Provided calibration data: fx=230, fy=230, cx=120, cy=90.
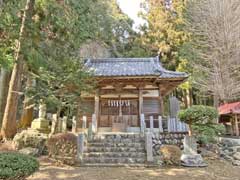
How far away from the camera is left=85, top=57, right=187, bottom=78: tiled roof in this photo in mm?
12398

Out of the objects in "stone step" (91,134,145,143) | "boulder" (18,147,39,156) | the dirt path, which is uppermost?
"stone step" (91,134,145,143)

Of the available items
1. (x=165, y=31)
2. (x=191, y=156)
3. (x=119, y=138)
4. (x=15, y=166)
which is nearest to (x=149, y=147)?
(x=191, y=156)

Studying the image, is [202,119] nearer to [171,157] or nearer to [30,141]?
[171,157]

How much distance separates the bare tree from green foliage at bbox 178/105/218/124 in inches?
318

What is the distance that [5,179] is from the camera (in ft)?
13.7

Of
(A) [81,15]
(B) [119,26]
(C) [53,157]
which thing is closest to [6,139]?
(C) [53,157]

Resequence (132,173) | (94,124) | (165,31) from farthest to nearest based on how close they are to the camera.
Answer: (165,31)
(94,124)
(132,173)

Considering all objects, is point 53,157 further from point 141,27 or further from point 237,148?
point 141,27

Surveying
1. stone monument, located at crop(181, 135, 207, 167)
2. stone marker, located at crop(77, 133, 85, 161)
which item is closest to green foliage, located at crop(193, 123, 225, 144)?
stone monument, located at crop(181, 135, 207, 167)

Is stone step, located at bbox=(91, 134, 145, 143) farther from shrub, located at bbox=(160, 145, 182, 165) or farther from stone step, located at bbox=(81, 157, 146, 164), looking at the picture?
shrub, located at bbox=(160, 145, 182, 165)

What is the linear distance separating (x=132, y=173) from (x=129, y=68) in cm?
784

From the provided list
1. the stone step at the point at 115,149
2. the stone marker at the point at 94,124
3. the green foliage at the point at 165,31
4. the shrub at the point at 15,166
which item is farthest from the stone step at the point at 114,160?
the green foliage at the point at 165,31

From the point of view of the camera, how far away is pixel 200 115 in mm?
8852

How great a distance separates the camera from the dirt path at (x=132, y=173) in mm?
6641
